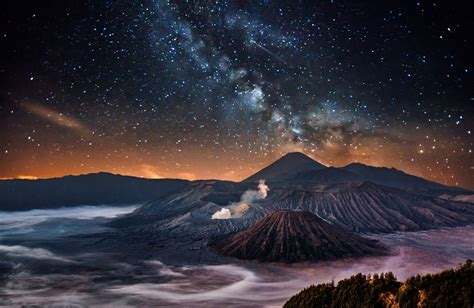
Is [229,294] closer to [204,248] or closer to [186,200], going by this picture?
[204,248]

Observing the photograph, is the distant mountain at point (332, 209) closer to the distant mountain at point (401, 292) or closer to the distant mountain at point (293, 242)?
the distant mountain at point (293, 242)

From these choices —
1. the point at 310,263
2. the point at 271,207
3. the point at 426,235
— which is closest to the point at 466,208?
the point at 426,235

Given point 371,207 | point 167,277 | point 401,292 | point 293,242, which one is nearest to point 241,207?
point 371,207

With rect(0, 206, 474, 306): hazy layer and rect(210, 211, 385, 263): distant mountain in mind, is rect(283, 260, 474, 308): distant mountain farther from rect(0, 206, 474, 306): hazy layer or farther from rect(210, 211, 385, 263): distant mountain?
rect(210, 211, 385, 263): distant mountain

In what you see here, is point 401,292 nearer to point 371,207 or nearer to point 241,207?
point 241,207

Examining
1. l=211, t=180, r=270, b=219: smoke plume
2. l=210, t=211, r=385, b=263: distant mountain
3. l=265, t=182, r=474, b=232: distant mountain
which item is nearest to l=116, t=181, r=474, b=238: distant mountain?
l=265, t=182, r=474, b=232: distant mountain

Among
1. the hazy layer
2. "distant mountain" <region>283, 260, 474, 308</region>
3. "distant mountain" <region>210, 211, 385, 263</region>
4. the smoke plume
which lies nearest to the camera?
"distant mountain" <region>283, 260, 474, 308</region>

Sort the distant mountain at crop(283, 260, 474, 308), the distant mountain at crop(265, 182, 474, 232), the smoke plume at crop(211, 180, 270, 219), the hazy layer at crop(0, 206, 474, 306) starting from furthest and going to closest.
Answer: the distant mountain at crop(265, 182, 474, 232) < the smoke plume at crop(211, 180, 270, 219) < the hazy layer at crop(0, 206, 474, 306) < the distant mountain at crop(283, 260, 474, 308)


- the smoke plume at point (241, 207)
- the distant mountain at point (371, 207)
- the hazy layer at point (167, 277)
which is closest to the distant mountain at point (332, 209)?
the distant mountain at point (371, 207)
